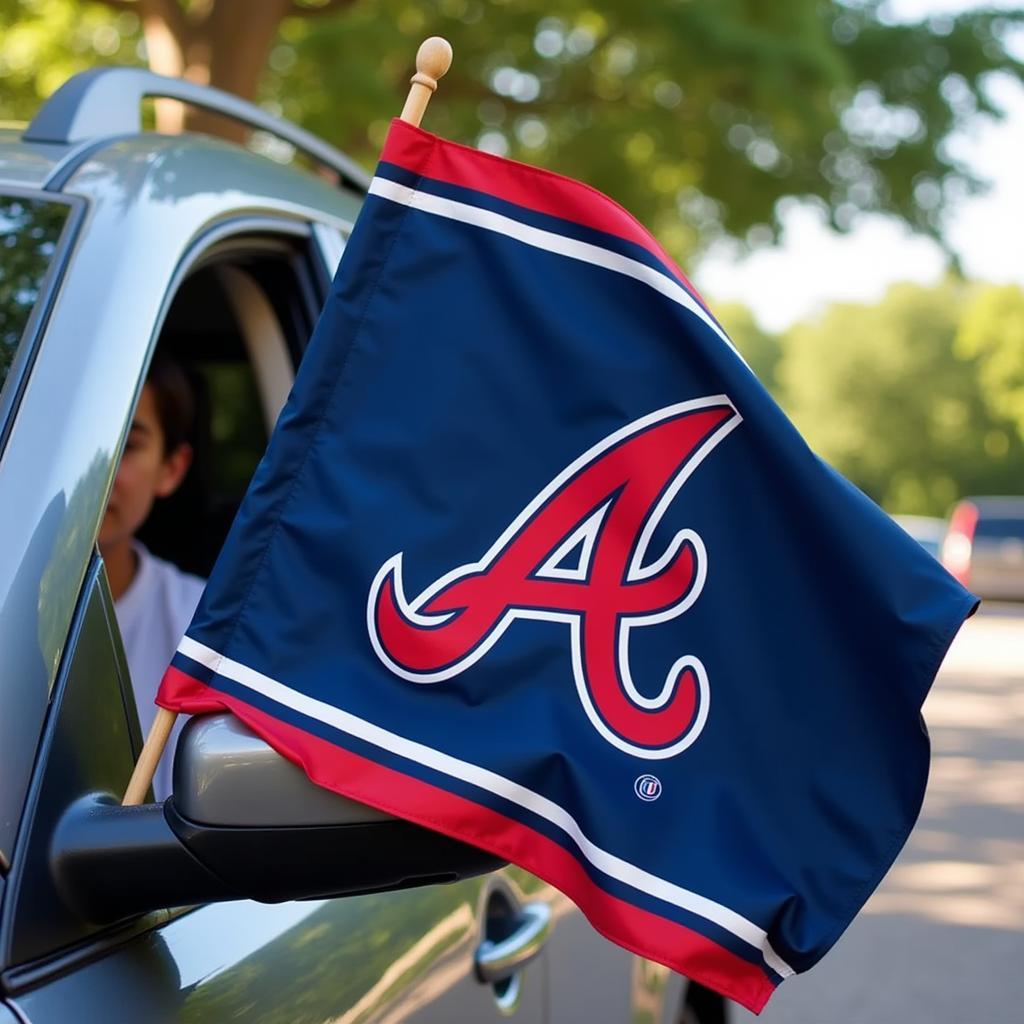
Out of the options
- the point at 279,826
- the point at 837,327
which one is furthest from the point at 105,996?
the point at 837,327

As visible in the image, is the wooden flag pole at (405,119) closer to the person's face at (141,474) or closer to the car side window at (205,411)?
the car side window at (205,411)

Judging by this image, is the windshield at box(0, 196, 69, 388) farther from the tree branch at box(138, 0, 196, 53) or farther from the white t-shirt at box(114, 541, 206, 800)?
the tree branch at box(138, 0, 196, 53)

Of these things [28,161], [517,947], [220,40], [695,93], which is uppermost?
[695,93]

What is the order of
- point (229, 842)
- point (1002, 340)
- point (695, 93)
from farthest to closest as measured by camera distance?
point (1002, 340) < point (695, 93) < point (229, 842)

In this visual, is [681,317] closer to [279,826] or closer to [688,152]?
[279,826]

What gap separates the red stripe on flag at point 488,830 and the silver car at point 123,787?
0.02 m

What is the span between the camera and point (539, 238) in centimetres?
172

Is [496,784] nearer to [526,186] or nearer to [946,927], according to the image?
[526,186]

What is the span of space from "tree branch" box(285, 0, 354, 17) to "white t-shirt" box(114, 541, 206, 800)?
7.68m

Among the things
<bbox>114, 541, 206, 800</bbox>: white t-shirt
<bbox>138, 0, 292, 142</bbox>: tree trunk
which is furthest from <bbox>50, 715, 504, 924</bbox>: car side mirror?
<bbox>138, 0, 292, 142</bbox>: tree trunk

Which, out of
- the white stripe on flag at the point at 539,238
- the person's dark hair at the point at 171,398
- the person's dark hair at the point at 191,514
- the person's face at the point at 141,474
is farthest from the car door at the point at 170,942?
the person's dark hair at the point at 191,514

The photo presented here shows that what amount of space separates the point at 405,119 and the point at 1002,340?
6756cm

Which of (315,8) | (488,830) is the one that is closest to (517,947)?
(488,830)

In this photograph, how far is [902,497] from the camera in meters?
75.3
